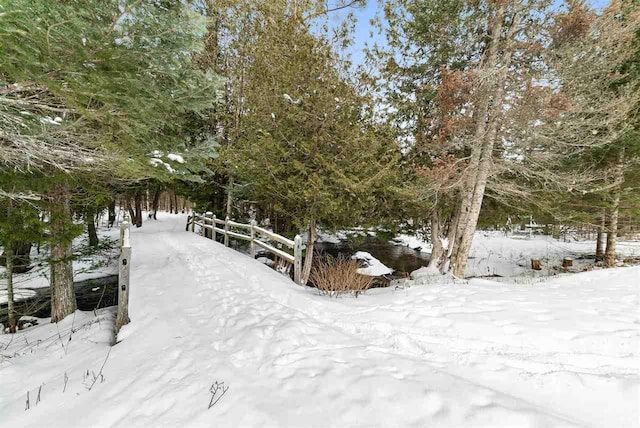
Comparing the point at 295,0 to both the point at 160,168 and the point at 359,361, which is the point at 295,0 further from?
the point at 359,361

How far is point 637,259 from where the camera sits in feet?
34.8

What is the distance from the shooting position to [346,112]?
7781 millimetres

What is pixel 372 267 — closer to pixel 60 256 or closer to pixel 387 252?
pixel 387 252

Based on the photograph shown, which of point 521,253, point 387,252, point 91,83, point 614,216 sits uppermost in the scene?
point 91,83

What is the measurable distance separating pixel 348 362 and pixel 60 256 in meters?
6.93

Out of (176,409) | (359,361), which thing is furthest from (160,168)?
(359,361)

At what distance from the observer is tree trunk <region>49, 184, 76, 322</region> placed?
220 inches


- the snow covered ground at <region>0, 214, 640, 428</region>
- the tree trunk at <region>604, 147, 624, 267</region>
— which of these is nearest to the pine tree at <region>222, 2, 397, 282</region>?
the snow covered ground at <region>0, 214, 640, 428</region>

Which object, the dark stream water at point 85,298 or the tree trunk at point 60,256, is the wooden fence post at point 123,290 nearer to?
the tree trunk at point 60,256

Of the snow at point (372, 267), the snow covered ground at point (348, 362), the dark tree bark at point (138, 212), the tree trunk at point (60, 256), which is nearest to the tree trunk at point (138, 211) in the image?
the dark tree bark at point (138, 212)

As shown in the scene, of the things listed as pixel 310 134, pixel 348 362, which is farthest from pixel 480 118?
pixel 348 362

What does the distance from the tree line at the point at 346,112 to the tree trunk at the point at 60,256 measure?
1.6 inches

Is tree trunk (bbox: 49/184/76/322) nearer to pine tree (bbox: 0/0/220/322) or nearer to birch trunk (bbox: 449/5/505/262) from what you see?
pine tree (bbox: 0/0/220/322)

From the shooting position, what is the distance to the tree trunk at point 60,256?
5.59 m
